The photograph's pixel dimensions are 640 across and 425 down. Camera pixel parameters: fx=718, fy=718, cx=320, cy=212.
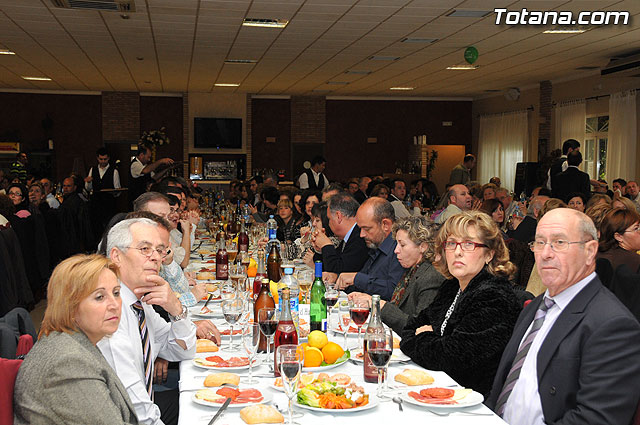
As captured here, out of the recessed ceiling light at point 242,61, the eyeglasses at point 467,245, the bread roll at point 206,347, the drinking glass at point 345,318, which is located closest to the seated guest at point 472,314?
the eyeglasses at point 467,245

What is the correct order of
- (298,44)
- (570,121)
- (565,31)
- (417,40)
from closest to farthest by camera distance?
(565,31), (417,40), (298,44), (570,121)

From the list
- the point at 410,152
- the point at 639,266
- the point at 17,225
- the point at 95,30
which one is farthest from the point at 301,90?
the point at 639,266

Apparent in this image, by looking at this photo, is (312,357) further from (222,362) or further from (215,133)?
(215,133)

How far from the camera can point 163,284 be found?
2.88 metres

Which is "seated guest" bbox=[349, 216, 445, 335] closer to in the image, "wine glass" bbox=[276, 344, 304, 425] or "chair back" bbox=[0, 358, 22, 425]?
"wine glass" bbox=[276, 344, 304, 425]

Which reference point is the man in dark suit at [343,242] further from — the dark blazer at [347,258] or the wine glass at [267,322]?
the wine glass at [267,322]

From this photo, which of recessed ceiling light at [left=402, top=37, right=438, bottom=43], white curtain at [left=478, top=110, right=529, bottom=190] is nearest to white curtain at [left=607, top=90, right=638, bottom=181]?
white curtain at [left=478, top=110, right=529, bottom=190]

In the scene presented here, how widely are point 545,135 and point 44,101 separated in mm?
12429

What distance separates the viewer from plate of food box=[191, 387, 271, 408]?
7.48 feet

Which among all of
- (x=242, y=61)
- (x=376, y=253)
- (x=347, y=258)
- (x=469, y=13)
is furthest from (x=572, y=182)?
(x=242, y=61)

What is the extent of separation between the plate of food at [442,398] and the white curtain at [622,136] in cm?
1173

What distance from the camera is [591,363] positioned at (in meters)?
2.25

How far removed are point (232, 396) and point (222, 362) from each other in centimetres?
43

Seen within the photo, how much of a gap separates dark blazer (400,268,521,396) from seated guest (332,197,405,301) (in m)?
1.61
